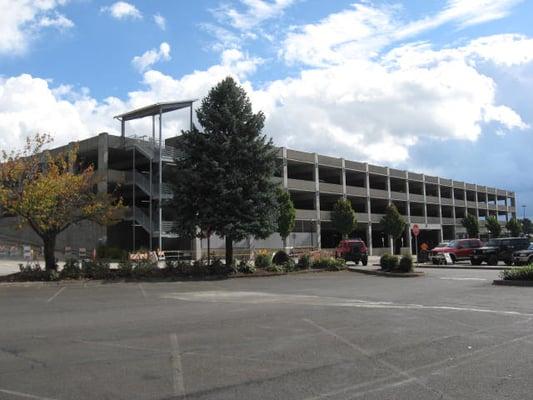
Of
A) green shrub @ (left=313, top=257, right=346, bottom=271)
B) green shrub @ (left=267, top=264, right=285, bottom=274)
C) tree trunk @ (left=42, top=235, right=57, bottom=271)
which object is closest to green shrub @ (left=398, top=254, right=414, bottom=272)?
green shrub @ (left=313, top=257, right=346, bottom=271)

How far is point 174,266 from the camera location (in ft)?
83.6

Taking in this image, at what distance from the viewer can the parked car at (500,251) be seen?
121 feet

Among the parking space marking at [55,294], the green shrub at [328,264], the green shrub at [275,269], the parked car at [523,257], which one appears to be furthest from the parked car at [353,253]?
the parking space marking at [55,294]

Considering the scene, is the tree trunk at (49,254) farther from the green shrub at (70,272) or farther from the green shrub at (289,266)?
the green shrub at (289,266)

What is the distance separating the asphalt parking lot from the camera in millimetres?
6355

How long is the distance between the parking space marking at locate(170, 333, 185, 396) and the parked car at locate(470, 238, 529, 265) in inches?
1242

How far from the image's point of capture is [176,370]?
717 cm

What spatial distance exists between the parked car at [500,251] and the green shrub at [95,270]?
79.9 ft

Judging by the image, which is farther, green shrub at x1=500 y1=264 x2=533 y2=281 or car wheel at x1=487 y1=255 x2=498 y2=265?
car wheel at x1=487 y1=255 x2=498 y2=265

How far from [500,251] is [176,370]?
3382 centimetres

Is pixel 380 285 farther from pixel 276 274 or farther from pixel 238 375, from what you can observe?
pixel 238 375

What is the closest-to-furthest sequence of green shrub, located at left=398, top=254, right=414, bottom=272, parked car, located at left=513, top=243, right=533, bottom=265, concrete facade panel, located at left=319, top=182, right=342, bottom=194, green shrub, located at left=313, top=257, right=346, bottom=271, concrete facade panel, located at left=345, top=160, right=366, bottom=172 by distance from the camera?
1. green shrub, located at left=398, top=254, right=414, bottom=272
2. green shrub, located at left=313, top=257, right=346, bottom=271
3. parked car, located at left=513, top=243, right=533, bottom=265
4. concrete facade panel, located at left=319, top=182, right=342, bottom=194
5. concrete facade panel, located at left=345, top=160, right=366, bottom=172

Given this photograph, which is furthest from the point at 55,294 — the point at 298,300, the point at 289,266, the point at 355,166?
the point at 355,166

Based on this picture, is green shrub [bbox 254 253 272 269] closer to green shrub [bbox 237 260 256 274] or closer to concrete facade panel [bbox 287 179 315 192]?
green shrub [bbox 237 260 256 274]
